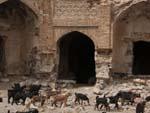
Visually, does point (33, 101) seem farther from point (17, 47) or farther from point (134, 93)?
point (17, 47)

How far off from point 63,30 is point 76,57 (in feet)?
14.5

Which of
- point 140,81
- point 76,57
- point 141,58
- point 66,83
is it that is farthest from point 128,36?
point 76,57

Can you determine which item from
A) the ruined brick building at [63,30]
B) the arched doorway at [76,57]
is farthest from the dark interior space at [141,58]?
the arched doorway at [76,57]

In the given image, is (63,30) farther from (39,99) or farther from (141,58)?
(39,99)

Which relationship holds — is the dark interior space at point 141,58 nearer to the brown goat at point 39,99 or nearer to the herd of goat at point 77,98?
the herd of goat at point 77,98

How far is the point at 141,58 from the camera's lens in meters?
33.0

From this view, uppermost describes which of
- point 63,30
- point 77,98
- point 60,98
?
point 63,30

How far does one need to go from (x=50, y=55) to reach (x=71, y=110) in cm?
733

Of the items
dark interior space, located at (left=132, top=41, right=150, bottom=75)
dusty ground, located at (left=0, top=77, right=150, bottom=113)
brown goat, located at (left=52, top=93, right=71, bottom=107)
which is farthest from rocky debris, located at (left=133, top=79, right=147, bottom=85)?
brown goat, located at (left=52, top=93, right=71, bottom=107)

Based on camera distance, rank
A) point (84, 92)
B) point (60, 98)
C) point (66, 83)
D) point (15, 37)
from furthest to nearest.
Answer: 1. point (15, 37)
2. point (66, 83)
3. point (84, 92)
4. point (60, 98)

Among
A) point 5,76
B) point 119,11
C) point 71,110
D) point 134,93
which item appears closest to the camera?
point 71,110

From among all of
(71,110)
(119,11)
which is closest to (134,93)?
(71,110)

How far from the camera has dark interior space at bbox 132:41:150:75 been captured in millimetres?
31969

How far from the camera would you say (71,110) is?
75.6ft
